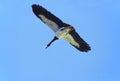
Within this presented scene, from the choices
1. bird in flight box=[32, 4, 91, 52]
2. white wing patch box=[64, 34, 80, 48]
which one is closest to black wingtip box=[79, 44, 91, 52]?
bird in flight box=[32, 4, 91, 52]

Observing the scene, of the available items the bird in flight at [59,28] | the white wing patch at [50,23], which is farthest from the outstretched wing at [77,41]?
the white wing patch at [50,23]

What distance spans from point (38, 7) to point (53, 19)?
6.55 feet

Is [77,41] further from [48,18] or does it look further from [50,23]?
[48,18]

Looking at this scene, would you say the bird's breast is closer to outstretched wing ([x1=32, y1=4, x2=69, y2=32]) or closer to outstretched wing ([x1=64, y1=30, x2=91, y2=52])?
outstretched wing ([x1=32, y1=4, x2=69, y2=32])

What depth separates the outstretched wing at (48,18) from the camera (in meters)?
61.1

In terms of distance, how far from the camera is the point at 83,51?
6444 centimetres

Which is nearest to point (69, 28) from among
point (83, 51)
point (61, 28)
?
point (61, 28)

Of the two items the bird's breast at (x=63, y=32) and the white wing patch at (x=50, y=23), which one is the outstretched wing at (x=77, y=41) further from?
the white wing patch at (x=50, y=23)

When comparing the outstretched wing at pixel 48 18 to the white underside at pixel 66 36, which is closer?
the white underside at pixel 66 36

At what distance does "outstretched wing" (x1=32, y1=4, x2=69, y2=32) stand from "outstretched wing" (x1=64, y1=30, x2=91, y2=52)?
1.32 meters

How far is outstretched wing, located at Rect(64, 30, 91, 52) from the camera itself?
61.8 m

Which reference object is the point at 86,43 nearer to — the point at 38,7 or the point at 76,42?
the point at 76,42

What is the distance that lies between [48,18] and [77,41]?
11.1 ft

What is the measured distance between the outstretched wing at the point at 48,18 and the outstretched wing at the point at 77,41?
1.32m
